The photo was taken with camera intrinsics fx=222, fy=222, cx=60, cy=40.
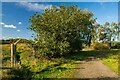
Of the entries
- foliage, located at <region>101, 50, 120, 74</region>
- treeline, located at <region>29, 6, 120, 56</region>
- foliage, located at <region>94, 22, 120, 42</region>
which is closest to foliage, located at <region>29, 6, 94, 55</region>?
treeline, located at <region>29, 6, 120, 56</region>

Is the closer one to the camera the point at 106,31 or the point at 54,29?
the point at 54,29

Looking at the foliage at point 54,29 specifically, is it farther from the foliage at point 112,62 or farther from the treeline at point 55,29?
the foliage at point 112,62

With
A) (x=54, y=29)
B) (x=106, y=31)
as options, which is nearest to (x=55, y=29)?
(x=54, y=29)

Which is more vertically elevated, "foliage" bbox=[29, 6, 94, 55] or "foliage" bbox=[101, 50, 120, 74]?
"foliage" bbox=[29, 6, 94, 55]

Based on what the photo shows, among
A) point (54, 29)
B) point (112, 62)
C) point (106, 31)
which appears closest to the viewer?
point (112, 62)

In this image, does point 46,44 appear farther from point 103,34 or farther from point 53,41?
point 103,34

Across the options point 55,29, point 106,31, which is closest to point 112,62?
point 55,29

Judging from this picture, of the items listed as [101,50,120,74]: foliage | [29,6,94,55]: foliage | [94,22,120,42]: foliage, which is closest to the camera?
[101,50,120,74]: foliage

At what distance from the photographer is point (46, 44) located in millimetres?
26984

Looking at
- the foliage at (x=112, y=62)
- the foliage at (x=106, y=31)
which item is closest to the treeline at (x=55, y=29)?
the foliage at (x=112, y=62)

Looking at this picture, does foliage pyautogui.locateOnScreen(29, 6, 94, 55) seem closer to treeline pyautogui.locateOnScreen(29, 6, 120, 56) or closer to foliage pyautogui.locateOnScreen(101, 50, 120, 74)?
treeline pyautogui.locateOnScreen(29, 6, 120, 56)

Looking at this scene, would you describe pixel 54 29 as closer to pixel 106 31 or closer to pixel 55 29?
pixel 55 29

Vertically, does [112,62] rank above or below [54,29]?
below

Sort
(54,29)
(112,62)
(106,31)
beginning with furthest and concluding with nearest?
1. (106,31)
2. (54,29)
3. (112,62)
